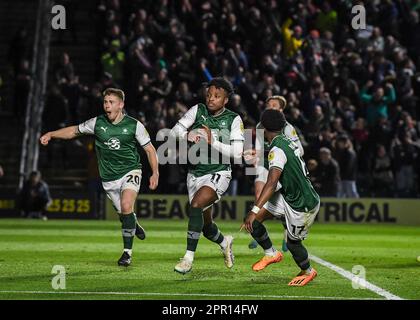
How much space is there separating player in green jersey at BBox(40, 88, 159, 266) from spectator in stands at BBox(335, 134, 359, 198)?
1114 centimetres

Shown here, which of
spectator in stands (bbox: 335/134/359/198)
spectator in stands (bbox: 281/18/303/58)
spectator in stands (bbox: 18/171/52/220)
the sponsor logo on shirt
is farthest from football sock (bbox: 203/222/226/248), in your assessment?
spectator in stands (bbox: 281/18/303/58)

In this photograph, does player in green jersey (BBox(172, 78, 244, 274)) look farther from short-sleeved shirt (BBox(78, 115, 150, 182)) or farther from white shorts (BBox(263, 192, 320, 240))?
white shorts (BBox(263, 192, 320, 240))

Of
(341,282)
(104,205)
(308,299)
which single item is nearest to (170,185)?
(104,205)

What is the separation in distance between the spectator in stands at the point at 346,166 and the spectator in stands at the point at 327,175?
19cm

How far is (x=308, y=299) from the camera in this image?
9.85 meters

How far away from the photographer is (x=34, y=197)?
24.1 metres

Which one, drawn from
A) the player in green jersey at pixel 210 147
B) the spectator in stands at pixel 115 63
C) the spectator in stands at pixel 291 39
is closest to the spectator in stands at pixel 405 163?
the spectator in stands at pixel 291 39

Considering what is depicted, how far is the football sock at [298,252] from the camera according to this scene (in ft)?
35.9

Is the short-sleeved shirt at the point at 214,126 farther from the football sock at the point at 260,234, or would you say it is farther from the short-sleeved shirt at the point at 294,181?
the short-sleeved shirt at the point at 294,181

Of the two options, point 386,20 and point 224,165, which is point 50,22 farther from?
point 224,165

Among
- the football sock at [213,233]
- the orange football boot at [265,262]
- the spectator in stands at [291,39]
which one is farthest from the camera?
the spectator in stands at [291,39]
